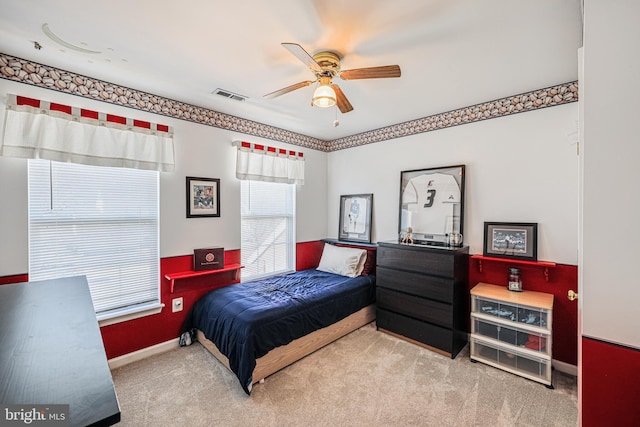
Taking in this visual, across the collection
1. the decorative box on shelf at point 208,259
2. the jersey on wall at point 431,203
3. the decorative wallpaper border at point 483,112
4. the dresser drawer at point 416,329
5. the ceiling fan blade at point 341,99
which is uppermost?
the decorative wallpaper border at point 483,112

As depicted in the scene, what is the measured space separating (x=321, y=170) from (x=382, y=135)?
1130 millimetres

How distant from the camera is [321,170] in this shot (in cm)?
443

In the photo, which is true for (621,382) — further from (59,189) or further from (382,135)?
(59,189)

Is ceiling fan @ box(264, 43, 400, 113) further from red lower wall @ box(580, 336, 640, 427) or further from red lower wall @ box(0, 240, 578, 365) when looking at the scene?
red lower wall @ box(0, 240, 578, 365)

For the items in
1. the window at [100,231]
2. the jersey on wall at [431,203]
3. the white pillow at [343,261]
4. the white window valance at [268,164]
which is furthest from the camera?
the white pillow at [343,261]

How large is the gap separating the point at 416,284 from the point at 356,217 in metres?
1.43

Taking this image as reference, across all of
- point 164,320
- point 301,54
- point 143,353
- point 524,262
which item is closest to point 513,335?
point 524,262

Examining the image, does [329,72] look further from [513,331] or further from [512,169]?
[513,331]

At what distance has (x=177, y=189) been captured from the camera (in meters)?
2.88

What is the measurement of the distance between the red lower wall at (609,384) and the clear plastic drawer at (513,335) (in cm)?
142

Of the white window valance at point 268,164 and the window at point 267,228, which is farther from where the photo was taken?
the window at point 267,228

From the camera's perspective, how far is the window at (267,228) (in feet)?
11.5

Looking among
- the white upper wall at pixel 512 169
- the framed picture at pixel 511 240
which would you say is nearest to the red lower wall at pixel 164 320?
the white upper wall at pixel 512 169

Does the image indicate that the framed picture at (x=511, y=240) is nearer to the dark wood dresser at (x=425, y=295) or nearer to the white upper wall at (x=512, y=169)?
the white upper wall at (x=512, y=169)
